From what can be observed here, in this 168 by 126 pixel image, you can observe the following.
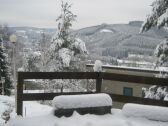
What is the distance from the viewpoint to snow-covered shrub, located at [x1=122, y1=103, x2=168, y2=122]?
6.66 m

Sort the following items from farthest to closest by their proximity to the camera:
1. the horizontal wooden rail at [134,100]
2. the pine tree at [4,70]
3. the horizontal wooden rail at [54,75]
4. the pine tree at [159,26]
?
the pine tree at [4,70], the pine tree at [159,26], the horizontal wooden rail at [134,100], the horizontal wooden rail at [54,75]

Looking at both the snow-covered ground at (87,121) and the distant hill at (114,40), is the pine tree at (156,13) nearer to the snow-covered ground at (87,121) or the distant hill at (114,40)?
the snow-covered ground at (87,121)

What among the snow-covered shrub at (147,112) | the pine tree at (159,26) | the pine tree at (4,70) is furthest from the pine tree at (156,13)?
the pine tree at (4,70)

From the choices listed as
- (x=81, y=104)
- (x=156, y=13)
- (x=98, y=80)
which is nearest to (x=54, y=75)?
(x=98, y=80)

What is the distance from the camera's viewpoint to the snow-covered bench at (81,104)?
6.59 metres

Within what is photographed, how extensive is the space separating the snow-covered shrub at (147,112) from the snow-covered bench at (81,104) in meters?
0.51

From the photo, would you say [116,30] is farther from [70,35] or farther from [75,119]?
[75,119]

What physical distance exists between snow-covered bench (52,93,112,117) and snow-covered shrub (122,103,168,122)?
19.9 inches

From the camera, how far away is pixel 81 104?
22.3 feet

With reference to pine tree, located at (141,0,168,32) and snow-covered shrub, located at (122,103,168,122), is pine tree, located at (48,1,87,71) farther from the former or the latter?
snow-covered shrub, located at (122,103,168,122)

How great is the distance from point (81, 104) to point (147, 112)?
4.90ft

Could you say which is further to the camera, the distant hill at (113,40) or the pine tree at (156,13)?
the distant hill at (113,40)

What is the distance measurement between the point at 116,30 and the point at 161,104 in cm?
9706

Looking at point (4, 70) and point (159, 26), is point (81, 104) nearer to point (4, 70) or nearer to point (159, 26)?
point (159, 26)
